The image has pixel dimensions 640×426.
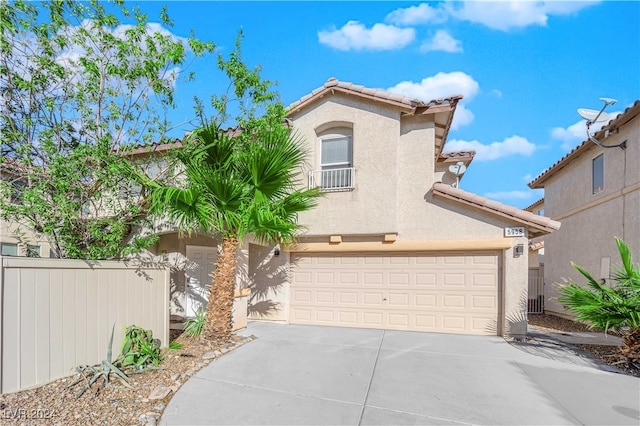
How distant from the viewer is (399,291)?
9789 mm

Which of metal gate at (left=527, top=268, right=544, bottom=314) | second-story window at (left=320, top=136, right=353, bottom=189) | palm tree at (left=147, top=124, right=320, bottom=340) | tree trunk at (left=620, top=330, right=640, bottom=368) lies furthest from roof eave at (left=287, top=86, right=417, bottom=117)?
metal gate at (left=527, top=268, right=544, bottom=314)

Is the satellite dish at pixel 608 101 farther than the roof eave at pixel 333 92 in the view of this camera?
No

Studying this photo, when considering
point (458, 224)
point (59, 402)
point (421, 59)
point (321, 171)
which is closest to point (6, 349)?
point (59, 402)

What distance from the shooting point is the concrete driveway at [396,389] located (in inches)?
174

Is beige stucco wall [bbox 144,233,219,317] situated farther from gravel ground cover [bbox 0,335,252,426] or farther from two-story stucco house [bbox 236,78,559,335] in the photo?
gravel ground cover [bbox 0,335,252,426]

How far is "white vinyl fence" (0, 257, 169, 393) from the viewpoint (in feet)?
15.4

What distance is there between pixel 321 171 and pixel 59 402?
7.98 m

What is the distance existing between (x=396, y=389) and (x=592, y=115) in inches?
402

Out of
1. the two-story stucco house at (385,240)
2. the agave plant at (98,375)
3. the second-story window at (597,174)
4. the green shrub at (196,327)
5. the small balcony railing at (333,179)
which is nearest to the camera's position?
the agave plant at (98,375)

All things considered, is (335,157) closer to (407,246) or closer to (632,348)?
(407,246)

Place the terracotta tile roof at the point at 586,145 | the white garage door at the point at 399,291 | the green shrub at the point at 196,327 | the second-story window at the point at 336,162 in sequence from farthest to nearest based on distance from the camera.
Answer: the second-story window at the point at 336,162 < the terracotta tile roof at the point at 586,145 < the white garage door at the point at 399,291 < the green shrub at the point at 196,327

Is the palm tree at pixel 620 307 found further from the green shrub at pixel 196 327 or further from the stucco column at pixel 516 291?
the green shrub at pixel 196 327

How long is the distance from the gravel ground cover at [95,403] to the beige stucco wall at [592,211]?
10.1 m

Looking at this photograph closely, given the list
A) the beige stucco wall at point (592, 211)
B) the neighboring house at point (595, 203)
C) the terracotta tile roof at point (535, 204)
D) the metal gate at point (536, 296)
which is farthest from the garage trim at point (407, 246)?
the terracotta tile roof at point (535, 204)
